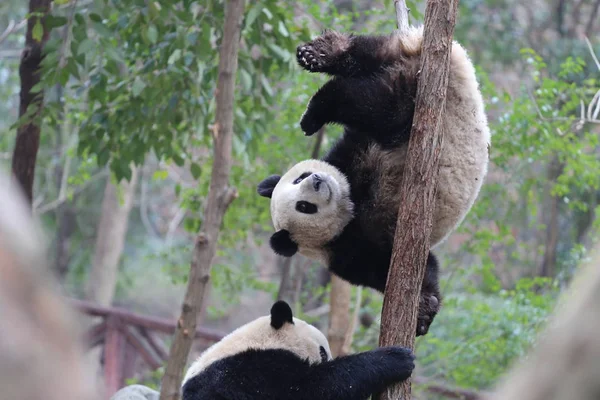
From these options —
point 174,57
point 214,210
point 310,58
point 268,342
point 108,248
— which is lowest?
point 108,248

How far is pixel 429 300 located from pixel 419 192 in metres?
0.62

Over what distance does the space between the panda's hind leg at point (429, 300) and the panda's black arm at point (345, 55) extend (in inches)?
34.4

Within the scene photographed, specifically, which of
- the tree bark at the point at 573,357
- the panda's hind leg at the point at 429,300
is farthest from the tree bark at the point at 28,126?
the tree bark at the point at 573,357

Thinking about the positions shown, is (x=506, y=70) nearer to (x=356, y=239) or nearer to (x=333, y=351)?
(x=333, y=351)

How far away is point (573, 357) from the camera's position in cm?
85

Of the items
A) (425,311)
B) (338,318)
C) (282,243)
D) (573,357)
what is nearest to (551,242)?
(338,318)

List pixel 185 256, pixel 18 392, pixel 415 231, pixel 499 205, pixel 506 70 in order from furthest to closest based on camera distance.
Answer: pixel 185 256 < pixel 506 70 < pixel 499 205 < pixel 415 231 < pixel 18 392

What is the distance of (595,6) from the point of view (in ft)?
28.4

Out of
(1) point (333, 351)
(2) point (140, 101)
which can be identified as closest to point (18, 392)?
(2) point (140, 101)

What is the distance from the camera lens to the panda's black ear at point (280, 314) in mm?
3137

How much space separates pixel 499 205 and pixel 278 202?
372 cm

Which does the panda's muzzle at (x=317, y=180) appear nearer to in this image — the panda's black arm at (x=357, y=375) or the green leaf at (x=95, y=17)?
the panda's black arm at (x=357, y=375)

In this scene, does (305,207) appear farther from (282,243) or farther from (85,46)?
(85,46)

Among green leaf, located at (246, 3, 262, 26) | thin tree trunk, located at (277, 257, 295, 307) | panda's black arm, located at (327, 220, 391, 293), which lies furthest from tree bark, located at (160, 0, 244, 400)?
thin tree trunk, located at (277, 257, 295, 307)
